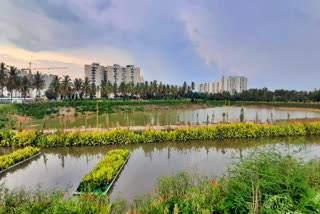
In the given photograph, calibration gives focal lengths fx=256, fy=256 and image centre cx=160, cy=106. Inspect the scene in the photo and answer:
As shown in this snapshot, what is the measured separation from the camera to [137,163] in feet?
32.2

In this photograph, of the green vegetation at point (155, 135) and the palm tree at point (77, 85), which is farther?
the palm tree at point (77, 85)

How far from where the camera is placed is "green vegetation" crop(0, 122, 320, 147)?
1273cm

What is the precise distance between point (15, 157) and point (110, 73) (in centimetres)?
7326

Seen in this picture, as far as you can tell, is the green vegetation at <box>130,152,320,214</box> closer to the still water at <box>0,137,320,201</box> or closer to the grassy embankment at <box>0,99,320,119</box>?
the still water at <box>0,137,320,201</box>

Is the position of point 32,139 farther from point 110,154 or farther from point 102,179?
point 102,179

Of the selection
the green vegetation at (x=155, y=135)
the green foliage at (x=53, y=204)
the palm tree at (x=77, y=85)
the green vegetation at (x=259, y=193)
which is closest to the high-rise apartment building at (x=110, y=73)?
the palm tree at (x=77, y=85)

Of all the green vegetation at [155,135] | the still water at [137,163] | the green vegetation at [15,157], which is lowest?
the still water at [137,163]

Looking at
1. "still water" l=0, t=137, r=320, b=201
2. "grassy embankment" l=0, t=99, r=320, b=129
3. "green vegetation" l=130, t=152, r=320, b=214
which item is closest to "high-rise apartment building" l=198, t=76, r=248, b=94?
"grassy embankment" l=0, t=99, r=320, b=129

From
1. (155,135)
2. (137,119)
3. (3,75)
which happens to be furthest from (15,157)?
(3,75)

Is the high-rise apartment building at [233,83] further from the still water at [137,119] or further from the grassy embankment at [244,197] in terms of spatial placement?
the grassy embankment at [244,197]

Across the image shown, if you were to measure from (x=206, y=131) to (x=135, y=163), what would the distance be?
5956 millimetres

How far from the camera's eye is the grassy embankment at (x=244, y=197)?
336 cm

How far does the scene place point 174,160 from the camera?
1022 centimetres

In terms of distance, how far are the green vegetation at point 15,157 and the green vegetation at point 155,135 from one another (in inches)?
63.9
